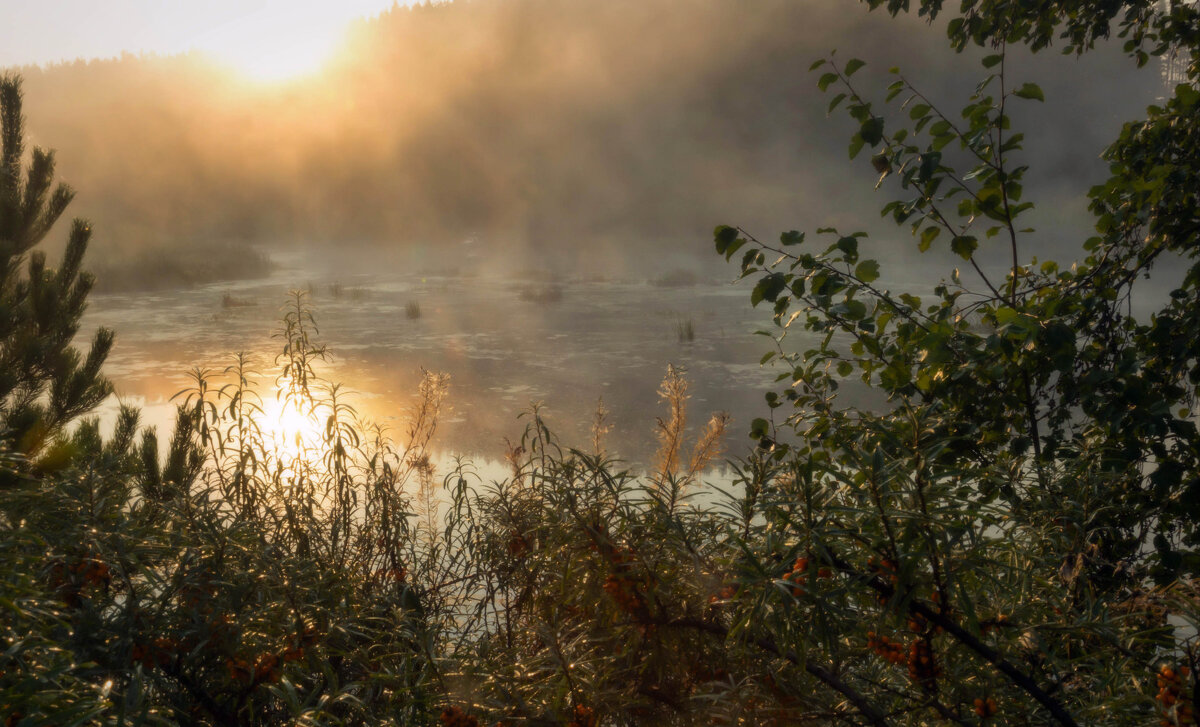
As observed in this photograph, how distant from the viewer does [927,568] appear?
16.2 inches

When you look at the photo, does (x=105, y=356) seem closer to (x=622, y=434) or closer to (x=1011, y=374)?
(x=622, y=434)

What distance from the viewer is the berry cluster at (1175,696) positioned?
0.34 m

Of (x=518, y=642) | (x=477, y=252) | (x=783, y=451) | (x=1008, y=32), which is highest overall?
(x=1008, y=32)

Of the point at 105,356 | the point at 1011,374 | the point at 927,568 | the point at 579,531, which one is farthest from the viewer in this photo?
the point at 105,356

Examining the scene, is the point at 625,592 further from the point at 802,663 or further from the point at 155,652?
the point at 155,652

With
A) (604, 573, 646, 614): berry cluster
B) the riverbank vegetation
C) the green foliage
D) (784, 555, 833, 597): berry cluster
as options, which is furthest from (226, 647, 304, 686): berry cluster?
the green foliage

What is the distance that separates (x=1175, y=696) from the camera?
1.20ft

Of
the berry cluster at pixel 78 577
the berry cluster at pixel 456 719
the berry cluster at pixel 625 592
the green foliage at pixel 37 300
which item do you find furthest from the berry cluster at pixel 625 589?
the green foliage at pixel 37 300

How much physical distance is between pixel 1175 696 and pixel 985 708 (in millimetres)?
98

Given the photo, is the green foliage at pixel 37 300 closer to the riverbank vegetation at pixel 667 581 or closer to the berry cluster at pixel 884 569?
the riverbank vegetation at pixel 667 581

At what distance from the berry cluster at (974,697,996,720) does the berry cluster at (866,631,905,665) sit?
50 millimetres

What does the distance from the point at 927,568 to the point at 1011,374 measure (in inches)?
32.6

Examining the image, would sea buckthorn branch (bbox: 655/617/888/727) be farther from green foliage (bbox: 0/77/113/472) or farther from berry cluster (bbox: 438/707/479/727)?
green foliage (bbox: 0/77/113/472)

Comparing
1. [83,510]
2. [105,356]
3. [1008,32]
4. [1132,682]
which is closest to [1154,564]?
[1132,682]
